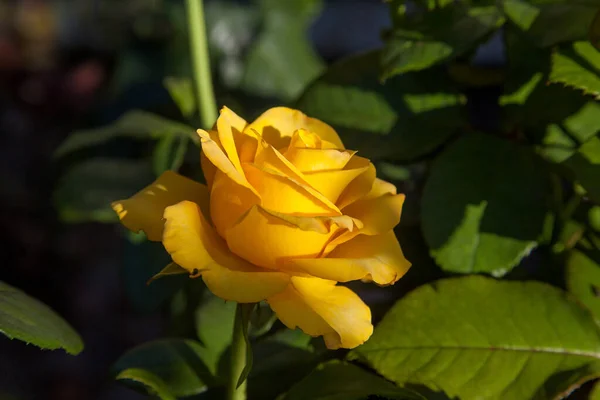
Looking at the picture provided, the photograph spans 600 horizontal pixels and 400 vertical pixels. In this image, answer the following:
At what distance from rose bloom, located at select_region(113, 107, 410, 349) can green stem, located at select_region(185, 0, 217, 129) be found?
12.9 inches

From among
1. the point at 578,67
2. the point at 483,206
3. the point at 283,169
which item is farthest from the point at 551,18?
the point at 283,169

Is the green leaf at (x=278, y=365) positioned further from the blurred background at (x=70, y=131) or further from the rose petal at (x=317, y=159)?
the blurred background at (x=70, y=131)

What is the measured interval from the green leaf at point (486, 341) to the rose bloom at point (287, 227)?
103 millimetres

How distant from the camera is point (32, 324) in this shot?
1.45ft

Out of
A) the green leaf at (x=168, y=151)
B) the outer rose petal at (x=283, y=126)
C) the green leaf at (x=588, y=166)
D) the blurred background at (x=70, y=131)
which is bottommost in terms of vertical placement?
the blurred background at (x=70, y=131)

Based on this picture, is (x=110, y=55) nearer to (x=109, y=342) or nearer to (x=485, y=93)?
(x=109, y=342)

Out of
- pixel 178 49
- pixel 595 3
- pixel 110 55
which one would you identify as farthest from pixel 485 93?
pixel 595 3

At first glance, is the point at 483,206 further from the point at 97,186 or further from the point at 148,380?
the point at 97,186

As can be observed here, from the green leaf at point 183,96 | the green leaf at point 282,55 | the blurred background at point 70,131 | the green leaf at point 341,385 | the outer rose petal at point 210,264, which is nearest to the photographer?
the outer rose petal at point 210,264

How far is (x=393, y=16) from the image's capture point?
600mm

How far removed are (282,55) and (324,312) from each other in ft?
3.20

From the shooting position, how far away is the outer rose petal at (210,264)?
36cm

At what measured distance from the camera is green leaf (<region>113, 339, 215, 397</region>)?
521mm

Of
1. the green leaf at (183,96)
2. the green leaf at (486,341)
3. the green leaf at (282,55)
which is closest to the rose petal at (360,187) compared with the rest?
the green leaf at (486,341)
